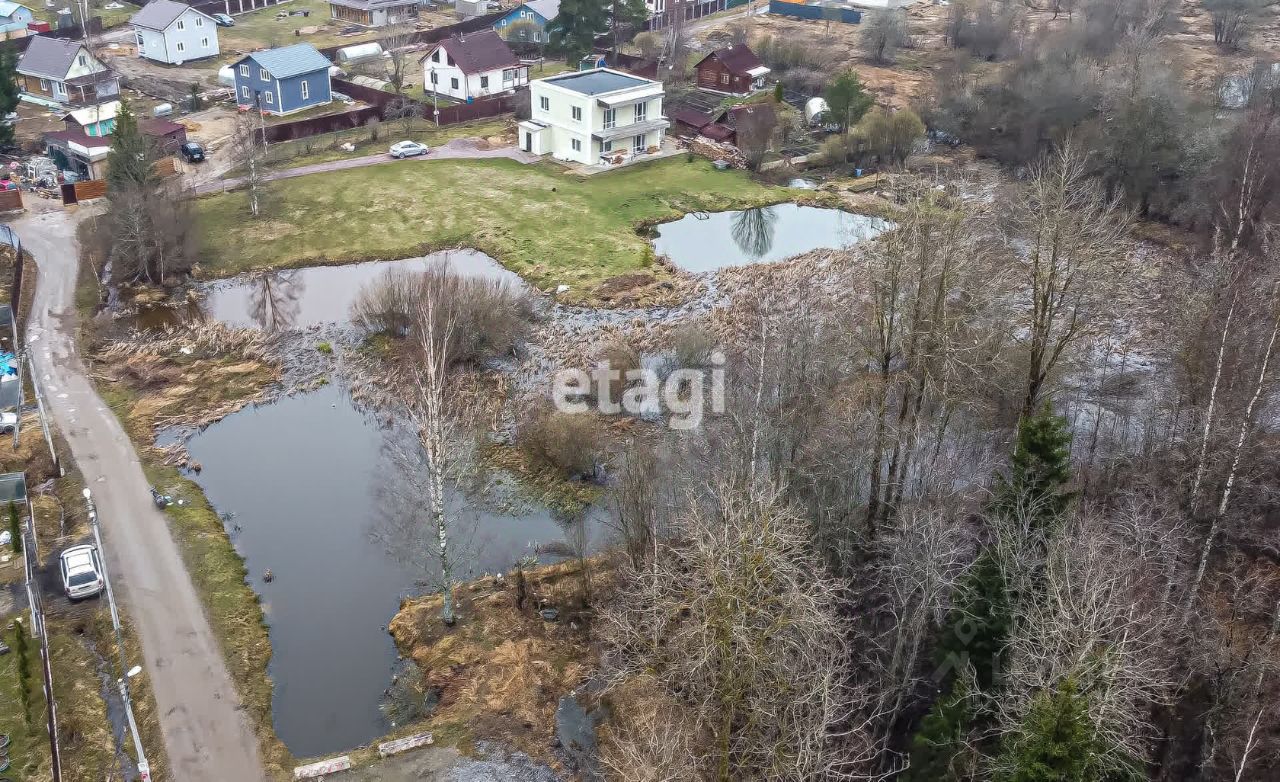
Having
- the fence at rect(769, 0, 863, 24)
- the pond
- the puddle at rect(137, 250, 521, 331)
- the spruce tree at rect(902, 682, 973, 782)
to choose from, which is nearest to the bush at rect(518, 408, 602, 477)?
the puddle at rect(137, 250, 521, 331)

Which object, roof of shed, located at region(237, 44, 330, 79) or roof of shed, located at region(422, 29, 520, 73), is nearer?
roof of shed, located at region(237, 44, 330, 79)

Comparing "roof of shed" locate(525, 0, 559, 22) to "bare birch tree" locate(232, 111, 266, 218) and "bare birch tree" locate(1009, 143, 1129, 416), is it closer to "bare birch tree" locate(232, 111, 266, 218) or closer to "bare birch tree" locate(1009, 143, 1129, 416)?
"bare birch tree" locate(232, 111, 266, 218)

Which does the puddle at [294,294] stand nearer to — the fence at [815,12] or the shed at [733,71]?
the shed at [733,71]

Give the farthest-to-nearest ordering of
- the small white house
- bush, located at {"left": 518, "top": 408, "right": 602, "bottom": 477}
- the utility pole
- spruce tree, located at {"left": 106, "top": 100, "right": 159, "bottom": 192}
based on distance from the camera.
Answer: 1. the small white house
2. spruce tree, located at {"left": 106, "top": 100, "right": 159, "bottom": 192}
3. bush, located at {"left": 518, "top": 408, "right": 602, "bottom": 477}
4. the utility pole

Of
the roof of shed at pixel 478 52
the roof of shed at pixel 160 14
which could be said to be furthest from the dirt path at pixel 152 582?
the roof of shed at pixel 160 14

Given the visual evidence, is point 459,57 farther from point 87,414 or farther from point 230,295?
point 87,414

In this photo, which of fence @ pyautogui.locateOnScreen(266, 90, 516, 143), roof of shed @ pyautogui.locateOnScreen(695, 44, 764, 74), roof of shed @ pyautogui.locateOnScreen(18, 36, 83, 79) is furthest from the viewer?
roof of shed @ pyautogui.locateOnScreen(695, 44, 764, 74)

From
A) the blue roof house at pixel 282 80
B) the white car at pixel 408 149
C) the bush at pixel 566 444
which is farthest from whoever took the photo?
the blue roof house at pixel 282 80
